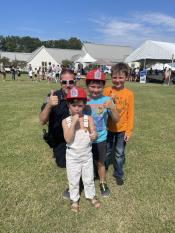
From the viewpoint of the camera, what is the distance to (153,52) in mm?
37906

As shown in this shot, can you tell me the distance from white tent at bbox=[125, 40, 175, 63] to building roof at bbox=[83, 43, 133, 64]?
3519cm

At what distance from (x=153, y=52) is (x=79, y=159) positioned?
3599 centimetres

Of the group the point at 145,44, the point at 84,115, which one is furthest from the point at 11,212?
the point at 145,44

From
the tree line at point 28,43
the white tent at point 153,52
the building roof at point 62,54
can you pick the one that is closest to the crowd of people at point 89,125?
the white tent at point 153,52

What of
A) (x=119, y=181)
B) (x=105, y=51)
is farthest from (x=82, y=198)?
(x=105, y=51)

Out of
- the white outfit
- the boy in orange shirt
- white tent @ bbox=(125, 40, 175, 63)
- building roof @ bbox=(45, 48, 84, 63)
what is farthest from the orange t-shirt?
building roof @ bbox=(45, 48, 84, 63)

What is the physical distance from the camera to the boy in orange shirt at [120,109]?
4379 mm

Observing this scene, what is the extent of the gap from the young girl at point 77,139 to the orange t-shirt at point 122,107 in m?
0.74

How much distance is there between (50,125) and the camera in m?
4.77

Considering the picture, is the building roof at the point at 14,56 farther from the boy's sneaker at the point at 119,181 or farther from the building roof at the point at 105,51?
the boy's sneaker at the point at 119,181

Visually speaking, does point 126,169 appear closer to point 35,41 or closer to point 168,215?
point 168,215

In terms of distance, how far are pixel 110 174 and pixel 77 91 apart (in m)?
2.12

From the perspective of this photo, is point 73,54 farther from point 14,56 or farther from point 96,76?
point 96,76

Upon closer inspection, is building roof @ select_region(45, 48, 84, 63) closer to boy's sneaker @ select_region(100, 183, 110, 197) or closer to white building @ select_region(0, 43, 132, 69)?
white building @ select_region(0, 43, 132, 69)
